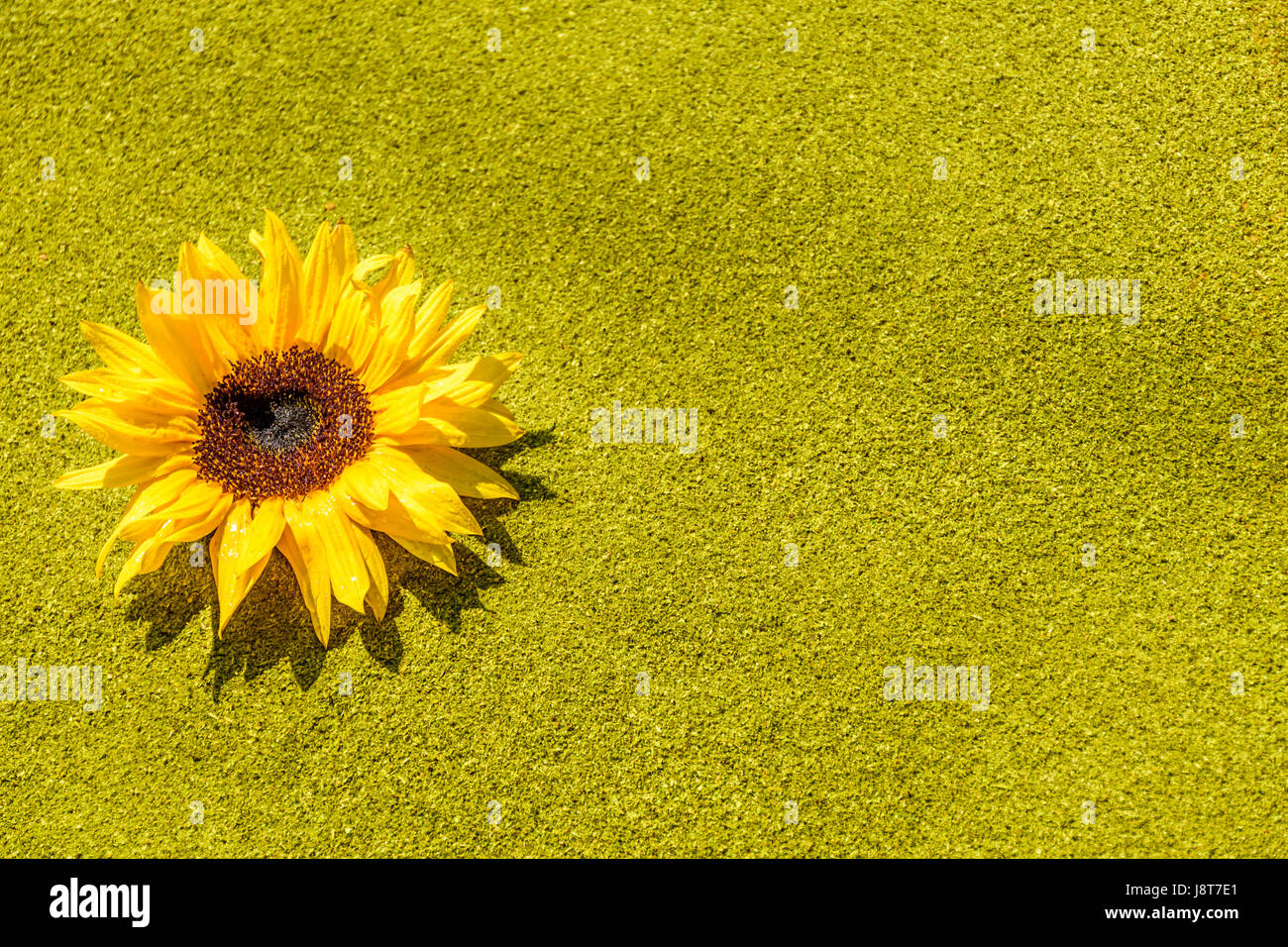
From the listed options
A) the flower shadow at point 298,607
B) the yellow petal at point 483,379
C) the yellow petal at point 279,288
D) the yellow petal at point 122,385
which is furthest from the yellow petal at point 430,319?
→ the yellow petal at point 122,385

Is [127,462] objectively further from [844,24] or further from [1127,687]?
[1127,687]

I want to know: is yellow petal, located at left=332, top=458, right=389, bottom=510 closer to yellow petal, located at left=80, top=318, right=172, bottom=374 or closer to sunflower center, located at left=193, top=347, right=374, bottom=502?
sunflower center, located at left=193, top=347, right=374, bottom=502

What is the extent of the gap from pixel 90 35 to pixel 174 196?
22.5 inches

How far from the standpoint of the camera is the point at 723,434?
2395 millimetres

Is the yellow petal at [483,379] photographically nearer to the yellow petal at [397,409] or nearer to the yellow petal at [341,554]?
the yellow petal at [397,409]

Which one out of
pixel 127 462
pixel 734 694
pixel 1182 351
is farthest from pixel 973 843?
pixel 127 462

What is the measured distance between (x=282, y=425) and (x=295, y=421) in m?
0.03

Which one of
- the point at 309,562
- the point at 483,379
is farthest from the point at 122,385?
the point at 483,379

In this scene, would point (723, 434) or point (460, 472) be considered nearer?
point (460, 472)

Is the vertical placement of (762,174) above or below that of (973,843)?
above

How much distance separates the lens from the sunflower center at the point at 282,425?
213 cm

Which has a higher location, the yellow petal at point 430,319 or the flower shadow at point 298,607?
the yellow petal at point 430,319

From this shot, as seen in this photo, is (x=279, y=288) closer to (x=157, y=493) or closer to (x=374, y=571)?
(x=157, y=493)

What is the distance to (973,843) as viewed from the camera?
2.19 metres
